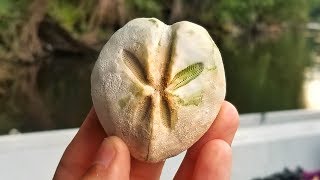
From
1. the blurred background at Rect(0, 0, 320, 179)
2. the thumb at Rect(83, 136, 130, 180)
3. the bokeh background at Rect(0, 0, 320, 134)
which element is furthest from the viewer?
the bokeh background at Rect(0, 0, 320, 134)

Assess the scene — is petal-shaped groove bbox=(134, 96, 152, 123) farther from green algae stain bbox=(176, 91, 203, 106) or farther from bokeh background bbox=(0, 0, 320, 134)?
bokeh background bbox=(0, 0, 320, 134)

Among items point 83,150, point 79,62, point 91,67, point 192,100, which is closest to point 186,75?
point 192,100

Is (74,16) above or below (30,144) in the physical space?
below

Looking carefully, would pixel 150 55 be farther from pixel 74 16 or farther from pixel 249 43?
Answer: pixel 249 43

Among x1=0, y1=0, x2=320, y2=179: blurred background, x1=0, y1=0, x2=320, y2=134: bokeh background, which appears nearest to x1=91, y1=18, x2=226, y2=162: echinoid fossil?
x1=0, y1=0, x2=320, y2=179: blurred background

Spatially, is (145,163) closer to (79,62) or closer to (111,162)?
(111,162)

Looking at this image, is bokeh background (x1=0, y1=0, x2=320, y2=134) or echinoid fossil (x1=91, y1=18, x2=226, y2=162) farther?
bokeh background (x1=0, y1=0, x2=320, y2=134)

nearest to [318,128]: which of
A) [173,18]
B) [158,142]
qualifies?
[158,142]
